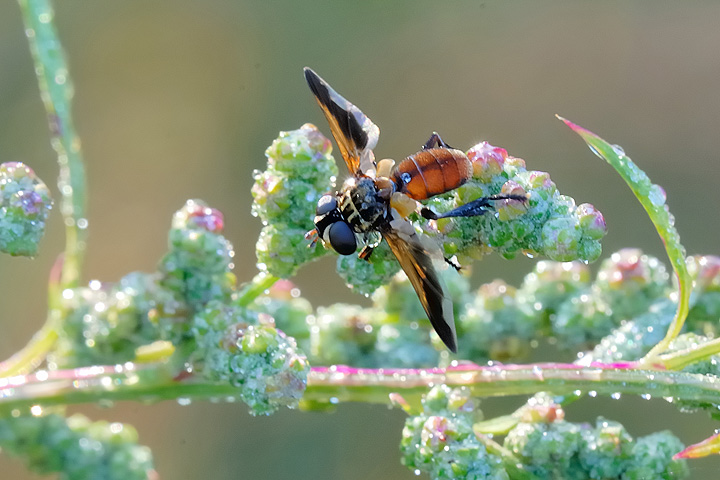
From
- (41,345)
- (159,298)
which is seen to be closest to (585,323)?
(159,298)

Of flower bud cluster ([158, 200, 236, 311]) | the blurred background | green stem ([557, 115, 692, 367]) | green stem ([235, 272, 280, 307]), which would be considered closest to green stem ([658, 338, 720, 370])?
green stem ([557, 115, 692, 367])

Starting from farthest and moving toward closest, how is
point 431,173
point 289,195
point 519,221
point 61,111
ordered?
point 61,111 < point 431,173 < point 289,195 < point 519,221

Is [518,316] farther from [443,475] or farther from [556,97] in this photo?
[556,97]

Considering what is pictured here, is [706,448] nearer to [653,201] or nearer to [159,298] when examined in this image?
[653,201]

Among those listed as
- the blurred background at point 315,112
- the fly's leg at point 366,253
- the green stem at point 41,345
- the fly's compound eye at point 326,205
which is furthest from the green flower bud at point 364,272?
the blurred background at point 315,112

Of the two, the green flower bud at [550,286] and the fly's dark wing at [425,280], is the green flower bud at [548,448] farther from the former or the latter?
the green flower bud at [550,286]

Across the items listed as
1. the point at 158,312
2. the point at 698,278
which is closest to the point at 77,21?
the point at 158,312

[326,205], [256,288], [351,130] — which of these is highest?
[351,130]
